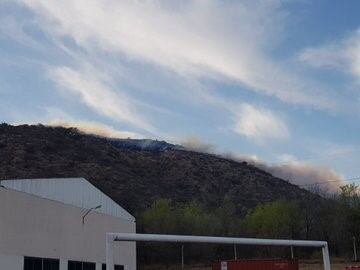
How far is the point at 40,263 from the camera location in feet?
143

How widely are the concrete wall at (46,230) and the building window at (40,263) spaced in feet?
1.04

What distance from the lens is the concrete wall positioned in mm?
39250

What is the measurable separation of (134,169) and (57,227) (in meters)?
80.9

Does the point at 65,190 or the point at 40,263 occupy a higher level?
the point at 65,190

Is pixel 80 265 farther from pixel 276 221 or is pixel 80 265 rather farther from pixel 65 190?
pixel 276 221

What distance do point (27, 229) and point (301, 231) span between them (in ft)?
208

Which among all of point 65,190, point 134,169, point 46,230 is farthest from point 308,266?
point 134,169

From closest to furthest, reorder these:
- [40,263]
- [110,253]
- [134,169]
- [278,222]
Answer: [110,253] → [40,263] → [278,222] → [134,169]

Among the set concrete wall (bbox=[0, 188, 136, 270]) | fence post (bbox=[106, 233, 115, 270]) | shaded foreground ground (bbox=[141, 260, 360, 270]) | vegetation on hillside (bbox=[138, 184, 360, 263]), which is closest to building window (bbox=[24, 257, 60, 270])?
concrete wall (bbox=[0, 188, 136, 270])

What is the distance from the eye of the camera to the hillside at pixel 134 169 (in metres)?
105

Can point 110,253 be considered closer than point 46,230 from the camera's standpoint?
Yes

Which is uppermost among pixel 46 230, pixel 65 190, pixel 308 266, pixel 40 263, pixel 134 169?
pixel 134 169

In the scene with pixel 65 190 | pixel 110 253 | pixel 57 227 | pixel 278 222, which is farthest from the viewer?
pixel 278 222

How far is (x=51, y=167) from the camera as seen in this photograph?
349 feet
